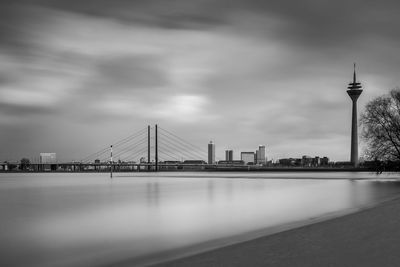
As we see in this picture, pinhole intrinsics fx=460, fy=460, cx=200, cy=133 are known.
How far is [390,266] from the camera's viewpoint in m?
7.57

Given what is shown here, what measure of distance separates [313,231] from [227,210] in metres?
9.28

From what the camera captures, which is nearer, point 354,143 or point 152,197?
point 152,197

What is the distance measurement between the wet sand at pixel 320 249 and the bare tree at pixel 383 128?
40466mm

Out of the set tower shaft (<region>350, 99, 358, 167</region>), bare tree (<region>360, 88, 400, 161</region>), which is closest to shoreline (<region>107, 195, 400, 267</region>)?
bare tree (<region>360, 88, 400, 161</region>)

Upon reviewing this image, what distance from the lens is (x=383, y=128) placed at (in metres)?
51.1

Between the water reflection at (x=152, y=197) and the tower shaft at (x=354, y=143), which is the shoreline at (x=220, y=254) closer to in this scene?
the water reflection at (x=152, y=197)

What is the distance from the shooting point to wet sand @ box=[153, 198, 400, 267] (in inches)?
320

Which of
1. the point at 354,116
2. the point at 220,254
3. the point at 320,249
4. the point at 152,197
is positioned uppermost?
the point at 354,116

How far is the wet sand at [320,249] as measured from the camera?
812cm

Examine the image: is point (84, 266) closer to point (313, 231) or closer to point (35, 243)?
point (35, 243)

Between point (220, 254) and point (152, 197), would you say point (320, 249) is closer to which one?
point (220, 254)

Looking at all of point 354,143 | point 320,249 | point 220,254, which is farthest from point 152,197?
point 354,143

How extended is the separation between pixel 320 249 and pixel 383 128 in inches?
1800

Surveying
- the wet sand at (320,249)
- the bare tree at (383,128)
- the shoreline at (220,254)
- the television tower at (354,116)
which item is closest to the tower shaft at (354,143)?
the television tower at (354,116)
